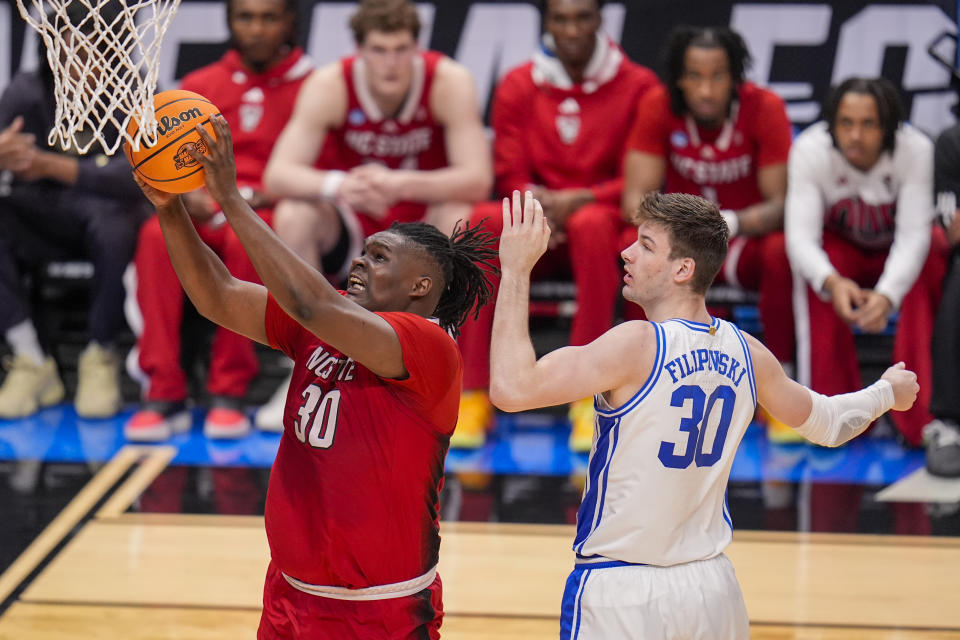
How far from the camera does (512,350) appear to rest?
2824 mm

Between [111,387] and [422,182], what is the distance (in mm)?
1933

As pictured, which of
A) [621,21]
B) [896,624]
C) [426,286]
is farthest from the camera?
[621,21]

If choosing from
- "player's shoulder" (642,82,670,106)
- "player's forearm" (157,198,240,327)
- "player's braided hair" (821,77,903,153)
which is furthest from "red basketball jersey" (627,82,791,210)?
"player's forearm" (157,198,240,327)

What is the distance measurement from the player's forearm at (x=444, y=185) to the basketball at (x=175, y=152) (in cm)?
318

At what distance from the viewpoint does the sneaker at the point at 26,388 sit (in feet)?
21.3

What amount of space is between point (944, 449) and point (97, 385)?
408cm

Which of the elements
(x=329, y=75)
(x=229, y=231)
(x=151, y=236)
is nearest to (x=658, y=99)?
(x=329, y=75)

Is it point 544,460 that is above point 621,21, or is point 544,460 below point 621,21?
below

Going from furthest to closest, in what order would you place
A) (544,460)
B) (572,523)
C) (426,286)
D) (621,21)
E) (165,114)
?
1. (621,21)
2. (544,460)
3. (572,523)
4. (426,286)
5. (165,114)

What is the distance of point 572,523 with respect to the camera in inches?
200

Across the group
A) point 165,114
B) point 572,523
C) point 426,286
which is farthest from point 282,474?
point 572,523

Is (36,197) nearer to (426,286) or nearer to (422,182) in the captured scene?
(422,182)

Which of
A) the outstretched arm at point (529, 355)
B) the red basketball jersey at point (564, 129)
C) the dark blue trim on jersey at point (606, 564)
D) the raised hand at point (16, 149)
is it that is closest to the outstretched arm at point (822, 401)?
the outstretched arm at point (529, 355)

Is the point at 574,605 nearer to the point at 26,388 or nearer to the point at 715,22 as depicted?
the point at 26,388
